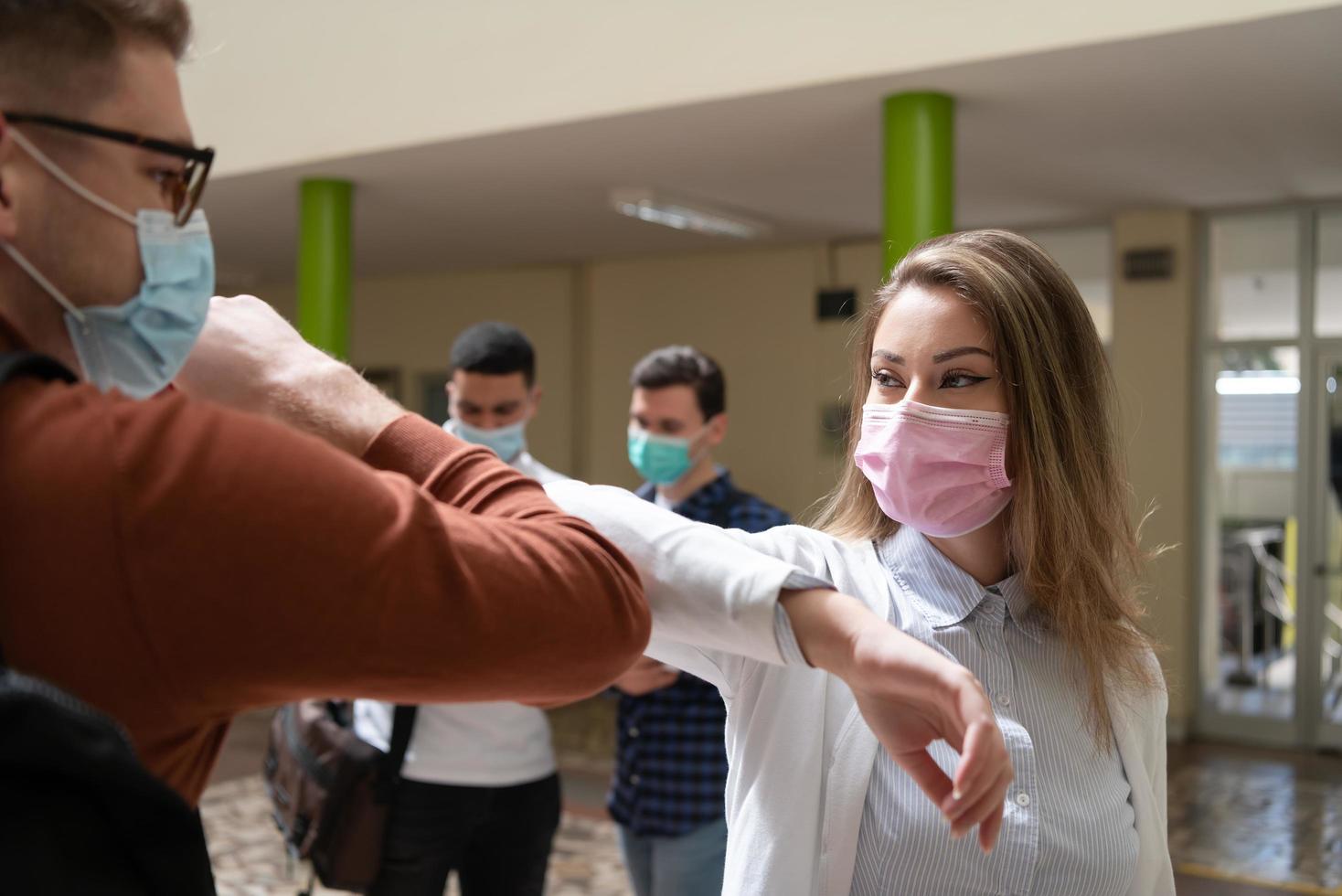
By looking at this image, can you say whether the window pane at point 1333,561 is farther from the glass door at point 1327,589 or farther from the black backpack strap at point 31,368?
the black backpack strap at point 31,368

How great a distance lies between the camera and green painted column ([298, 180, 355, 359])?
8367 mm

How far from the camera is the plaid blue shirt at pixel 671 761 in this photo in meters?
3.20

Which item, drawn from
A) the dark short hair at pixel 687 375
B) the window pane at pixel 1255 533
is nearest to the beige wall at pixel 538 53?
the dark short hair at pixel 687 375

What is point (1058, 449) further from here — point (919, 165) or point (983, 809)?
point (919, 165)

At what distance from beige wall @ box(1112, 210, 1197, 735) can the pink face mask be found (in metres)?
7.73

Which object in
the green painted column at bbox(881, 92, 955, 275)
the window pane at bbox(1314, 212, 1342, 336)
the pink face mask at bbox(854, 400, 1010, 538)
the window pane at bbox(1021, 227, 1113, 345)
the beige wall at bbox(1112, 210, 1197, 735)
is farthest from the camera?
the window pane at bbox(1021, 227, 1113, 345)

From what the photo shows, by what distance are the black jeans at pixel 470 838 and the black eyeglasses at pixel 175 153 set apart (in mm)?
2469

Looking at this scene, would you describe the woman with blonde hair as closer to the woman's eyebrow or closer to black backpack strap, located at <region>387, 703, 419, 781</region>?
the woman's eyebrow

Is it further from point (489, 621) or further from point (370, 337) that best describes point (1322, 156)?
point (370, 337)

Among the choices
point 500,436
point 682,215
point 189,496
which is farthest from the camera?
point 682,215

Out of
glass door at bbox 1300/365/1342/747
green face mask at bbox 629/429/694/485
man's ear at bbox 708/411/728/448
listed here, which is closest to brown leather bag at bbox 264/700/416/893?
green face mask at bbox 629/429/694/485

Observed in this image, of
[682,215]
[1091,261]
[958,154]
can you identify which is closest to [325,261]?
[682,215]

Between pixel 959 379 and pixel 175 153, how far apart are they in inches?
44.5

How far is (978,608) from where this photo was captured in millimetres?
1741
